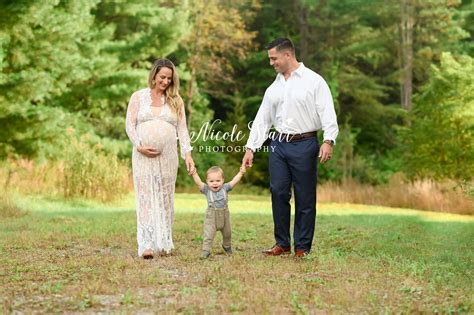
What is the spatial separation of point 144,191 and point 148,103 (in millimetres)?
942

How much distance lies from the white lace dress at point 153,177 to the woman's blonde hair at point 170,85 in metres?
0.08

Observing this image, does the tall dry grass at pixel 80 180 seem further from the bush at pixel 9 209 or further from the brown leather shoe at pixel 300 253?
the brown leather shoe at pixel 300 253

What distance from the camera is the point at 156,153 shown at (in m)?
9.14

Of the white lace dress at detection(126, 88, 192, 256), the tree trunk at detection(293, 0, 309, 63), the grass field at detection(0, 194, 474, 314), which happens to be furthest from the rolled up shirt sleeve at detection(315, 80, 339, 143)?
the tree trunk at detection(293, 0, 309, 63)

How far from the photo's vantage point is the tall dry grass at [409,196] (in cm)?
1998

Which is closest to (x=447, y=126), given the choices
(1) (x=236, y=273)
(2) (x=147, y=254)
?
(2) (x=147, y=254)

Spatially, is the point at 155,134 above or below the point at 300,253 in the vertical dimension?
above

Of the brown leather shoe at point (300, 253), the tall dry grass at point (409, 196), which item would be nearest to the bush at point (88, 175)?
the tall dry grass at point (409, 196)

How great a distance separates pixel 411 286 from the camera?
6.79 m

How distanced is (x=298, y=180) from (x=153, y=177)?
1.54 meters

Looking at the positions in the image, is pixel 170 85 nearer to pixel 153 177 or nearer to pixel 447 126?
pixel 153 177

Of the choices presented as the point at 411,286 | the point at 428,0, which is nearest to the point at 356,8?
the point at 428,0

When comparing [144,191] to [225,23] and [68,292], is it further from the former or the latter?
[225,23]

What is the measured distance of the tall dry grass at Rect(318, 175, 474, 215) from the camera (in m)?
20.0
